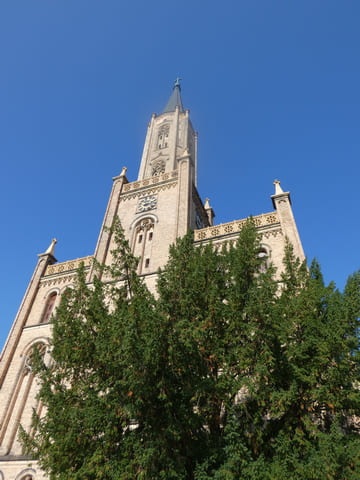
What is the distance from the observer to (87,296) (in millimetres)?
12750

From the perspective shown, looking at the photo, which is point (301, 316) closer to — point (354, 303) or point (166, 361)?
point (354, 303)

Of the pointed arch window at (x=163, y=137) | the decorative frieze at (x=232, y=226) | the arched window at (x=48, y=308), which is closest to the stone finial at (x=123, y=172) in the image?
the pointed arch window at (x=163, y=137)

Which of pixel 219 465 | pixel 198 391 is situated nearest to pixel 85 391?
pixel 198 391

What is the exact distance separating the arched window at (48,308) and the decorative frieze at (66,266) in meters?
1.75

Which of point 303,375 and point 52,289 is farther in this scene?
point 52,289

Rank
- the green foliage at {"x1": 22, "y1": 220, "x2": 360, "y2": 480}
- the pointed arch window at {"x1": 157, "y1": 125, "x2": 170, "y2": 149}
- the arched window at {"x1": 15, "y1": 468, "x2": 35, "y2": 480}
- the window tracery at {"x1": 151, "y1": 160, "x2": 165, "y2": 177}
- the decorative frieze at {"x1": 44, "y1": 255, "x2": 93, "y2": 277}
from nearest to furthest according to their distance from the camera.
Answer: the green foliage at {"x1": 22, "y1": 220, "x2": 360, "y2": 480} < the arched window at {"x1": 15, "y1": 468, "x2": 35, "y2": 480} < the decorative frieze at {"x1": 44, "y1": 255, "x2": 93, "y2": 277} < the window tracery at {"x1": 151, "y1": 160, "x2": 165, "y2": 177} < the pointed arch window at {"x1": 157, "y1": 125, "x2": 170, "y2": 149}

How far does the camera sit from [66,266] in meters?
24.4

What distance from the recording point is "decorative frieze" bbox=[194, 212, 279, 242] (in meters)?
20.5

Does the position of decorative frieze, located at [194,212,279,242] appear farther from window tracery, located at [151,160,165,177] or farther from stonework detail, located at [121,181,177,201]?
window tracery, located at [151,160,165,177]

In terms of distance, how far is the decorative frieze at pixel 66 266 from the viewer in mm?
23844

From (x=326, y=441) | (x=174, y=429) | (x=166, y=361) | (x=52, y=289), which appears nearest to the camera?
(x=326, y=441)

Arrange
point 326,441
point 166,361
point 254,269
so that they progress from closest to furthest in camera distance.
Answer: point 326,441
point 166,361
point 254,269

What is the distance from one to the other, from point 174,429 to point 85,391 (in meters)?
2.82

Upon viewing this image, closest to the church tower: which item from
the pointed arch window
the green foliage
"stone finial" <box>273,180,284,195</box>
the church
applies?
the church
